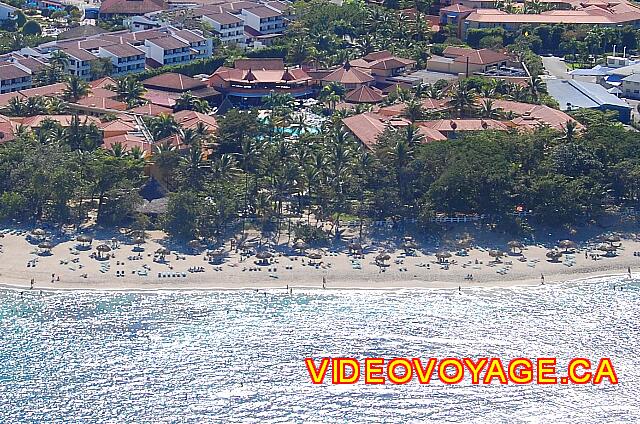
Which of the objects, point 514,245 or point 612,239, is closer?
point 514,245

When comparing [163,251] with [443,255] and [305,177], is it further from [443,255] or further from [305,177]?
[443,255]

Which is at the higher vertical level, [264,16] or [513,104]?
[264,16]

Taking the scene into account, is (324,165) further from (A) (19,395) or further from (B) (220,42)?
(B) (220,42)

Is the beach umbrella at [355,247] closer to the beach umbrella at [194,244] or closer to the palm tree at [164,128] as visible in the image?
the beach umbrella at [194,244]

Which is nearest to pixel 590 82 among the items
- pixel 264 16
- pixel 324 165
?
pixel 264 16

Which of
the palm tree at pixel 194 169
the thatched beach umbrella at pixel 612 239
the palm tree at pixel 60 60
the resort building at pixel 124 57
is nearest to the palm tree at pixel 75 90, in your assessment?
the palm tree at pixel 60 60

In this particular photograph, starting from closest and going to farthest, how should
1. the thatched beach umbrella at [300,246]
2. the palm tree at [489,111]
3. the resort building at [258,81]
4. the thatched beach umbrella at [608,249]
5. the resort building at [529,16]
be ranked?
the thatched beach umbrella at [300,246], the thatched beach umbrella at [608,249], the palm tree at [489,111], the resort building at [258,81], the resort building at [529,16]

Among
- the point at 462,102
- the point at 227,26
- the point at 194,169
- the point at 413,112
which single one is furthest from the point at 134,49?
the point at 194,169
